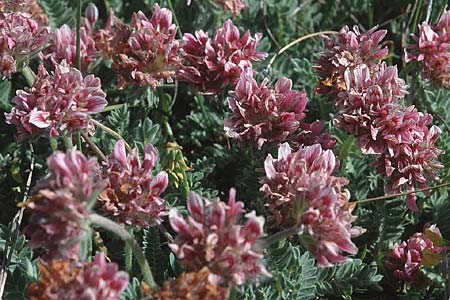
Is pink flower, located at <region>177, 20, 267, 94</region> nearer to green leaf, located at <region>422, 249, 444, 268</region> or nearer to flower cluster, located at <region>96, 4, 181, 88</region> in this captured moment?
flower cluster, located at <region>96, 4, 181, 88</region>

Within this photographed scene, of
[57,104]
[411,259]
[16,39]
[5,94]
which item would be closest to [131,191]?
[57,104]

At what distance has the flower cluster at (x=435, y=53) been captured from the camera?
3.62m

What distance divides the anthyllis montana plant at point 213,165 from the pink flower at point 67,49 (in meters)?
0.01

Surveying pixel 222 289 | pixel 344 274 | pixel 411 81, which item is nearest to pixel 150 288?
pixel 222 289

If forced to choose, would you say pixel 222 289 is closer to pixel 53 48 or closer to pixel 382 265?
pixel 382 265

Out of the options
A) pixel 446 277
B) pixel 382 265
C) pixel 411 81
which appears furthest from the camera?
pixel 411 81

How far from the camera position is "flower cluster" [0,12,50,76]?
130 inches

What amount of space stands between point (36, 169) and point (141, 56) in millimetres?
807

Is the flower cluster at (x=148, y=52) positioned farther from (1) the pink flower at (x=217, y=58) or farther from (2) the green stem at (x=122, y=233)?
(2) the green stem at (x=122, y=233)

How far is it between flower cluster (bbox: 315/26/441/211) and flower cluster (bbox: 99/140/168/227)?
2.62ft

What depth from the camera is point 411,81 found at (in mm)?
4102

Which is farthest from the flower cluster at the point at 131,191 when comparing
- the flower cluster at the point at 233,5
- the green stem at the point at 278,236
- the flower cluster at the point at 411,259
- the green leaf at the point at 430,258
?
the flower cluster at the point at 233,5

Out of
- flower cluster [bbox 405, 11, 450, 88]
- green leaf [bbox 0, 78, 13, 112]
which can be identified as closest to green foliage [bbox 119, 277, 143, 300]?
green leaf [bbox 0, 78, 13, 112]

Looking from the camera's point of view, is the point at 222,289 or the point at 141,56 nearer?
the point at 222,289
